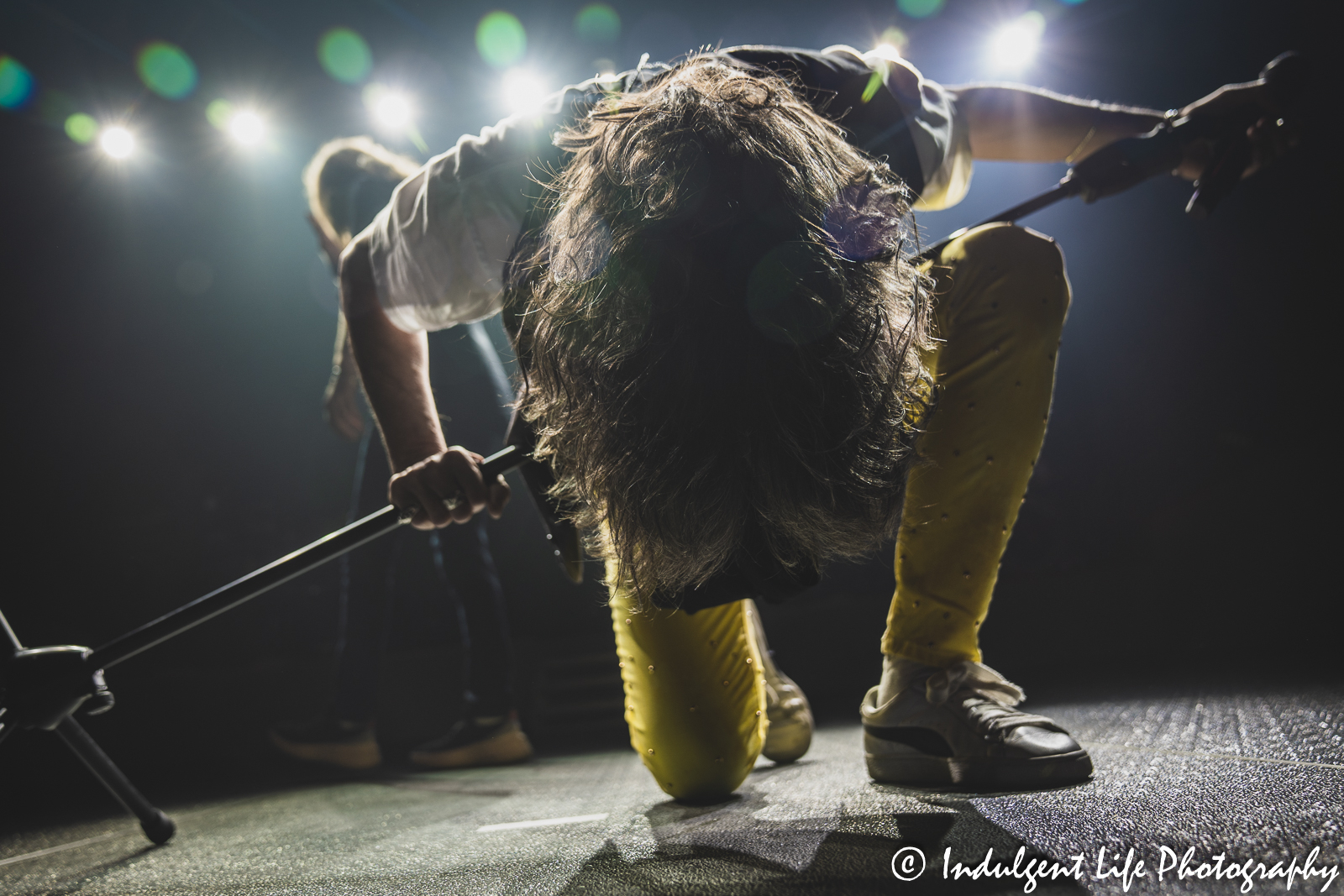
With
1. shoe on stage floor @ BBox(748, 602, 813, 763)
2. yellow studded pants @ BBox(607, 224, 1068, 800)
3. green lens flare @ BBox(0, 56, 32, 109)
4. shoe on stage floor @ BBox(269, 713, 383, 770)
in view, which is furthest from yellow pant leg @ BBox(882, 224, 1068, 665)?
green lens flare @ BBox(0, 56, 32, 109)

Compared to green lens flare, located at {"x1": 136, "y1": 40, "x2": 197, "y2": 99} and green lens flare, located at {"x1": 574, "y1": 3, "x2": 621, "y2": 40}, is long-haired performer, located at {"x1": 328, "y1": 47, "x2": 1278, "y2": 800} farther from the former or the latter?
green lens flare, located at {"x1": 136, "y1": 40, "x2": 197, "y2": 99}

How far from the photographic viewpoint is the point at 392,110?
320 cm

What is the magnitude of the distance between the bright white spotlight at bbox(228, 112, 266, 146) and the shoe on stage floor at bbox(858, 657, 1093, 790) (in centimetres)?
340

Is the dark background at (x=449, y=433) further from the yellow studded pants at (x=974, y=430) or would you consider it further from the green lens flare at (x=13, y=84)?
the yellow studded pants at (x=974, y=430)

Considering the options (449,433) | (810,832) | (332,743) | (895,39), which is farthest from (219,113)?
(810,832)

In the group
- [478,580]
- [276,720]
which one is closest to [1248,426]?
[478,580]

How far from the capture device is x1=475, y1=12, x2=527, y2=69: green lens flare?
2.88 m

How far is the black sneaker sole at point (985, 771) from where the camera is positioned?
728 mm

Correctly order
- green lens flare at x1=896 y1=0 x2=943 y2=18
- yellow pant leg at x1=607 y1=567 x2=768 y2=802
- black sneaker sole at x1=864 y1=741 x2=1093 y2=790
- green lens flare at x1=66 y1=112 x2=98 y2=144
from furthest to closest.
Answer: green lens flare at x1=896 y1=0 x2=943 y2=18
green lens flare at x1=66 y1=112 x2=98 y2=144
yellow pant leg at x1=607 y1=567 x2=768 y2=802
black sneaker sole at x1=864 y1=741 x2=1093 y2=790

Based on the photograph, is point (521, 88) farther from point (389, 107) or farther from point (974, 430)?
point (974, 430)

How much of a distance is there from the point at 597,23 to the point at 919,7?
126cm

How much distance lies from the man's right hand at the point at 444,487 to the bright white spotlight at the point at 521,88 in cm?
274

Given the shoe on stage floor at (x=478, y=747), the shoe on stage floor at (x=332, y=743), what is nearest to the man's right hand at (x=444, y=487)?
the shoe on stage floor at (x=478, y=747)

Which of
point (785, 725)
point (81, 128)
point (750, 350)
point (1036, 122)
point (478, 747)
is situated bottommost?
point (478, 747)
